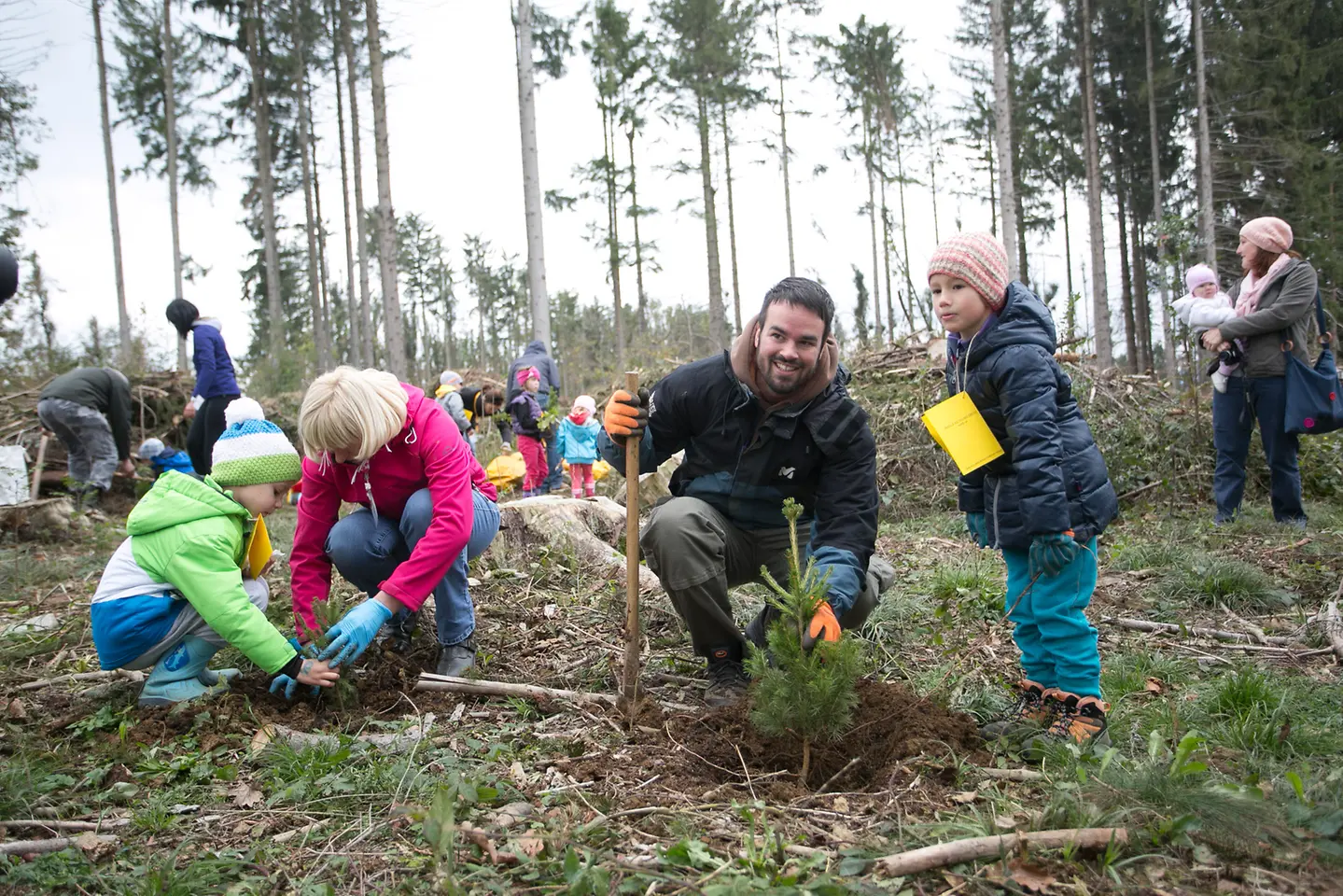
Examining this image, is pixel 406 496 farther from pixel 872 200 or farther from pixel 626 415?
pixel 872 200

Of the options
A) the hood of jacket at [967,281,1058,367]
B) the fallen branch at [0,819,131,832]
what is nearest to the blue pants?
the hood of jacket at [967,281,1058,367]

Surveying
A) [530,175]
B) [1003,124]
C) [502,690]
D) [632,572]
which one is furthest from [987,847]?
[1003,124]

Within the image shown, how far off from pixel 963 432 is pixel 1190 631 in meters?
1.86

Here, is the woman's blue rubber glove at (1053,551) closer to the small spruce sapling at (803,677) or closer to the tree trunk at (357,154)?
the small spruce sapling at (803,677)

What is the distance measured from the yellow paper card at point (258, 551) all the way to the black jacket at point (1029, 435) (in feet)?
8.94

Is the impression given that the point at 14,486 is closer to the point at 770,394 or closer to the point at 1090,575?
the point at 770,394

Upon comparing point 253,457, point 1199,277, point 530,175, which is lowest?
point 253,457

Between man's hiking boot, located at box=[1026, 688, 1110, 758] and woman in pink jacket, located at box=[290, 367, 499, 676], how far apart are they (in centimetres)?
207

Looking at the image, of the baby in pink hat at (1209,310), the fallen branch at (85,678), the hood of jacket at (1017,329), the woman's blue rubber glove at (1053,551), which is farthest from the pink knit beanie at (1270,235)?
the fallen branch at (85,678)

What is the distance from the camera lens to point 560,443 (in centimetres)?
984

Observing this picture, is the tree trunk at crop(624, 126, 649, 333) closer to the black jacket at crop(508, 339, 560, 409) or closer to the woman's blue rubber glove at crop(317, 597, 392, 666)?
the black jacket at crop(508, 339, 560, 409)

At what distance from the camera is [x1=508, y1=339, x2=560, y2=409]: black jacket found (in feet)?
32.0

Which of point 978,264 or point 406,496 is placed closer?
point 978,264

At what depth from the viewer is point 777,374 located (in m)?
2.88
